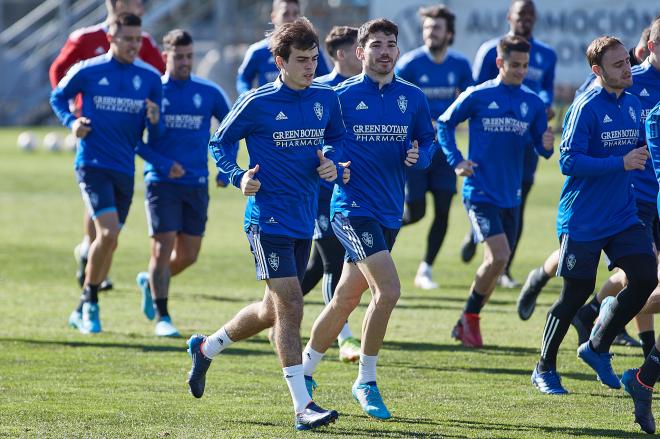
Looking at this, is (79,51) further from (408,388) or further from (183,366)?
(408,388)

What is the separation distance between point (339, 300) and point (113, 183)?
3238 mm

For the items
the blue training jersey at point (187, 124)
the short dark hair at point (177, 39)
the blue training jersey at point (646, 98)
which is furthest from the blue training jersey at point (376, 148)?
the blue training jersey at point (187, 124)

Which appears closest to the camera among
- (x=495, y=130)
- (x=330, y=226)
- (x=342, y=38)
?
(x=342, y=38)

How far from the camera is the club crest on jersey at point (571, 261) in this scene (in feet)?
25.0

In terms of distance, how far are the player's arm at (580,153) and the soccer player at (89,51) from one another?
489 cm

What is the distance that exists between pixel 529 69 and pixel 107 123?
14.8 feet

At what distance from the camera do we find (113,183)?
10281mm

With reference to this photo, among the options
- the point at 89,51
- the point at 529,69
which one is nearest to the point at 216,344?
the point at 89,51

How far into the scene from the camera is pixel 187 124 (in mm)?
10391

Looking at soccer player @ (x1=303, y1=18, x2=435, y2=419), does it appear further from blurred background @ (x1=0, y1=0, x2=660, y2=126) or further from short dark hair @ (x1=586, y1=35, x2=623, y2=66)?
blurred background @ (x1=0, y1=0, x2=660, y2=126)

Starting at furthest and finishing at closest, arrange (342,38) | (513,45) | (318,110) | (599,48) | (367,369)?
(513,45) → (342,38) → (599,48) → (367,369) → (318,110)

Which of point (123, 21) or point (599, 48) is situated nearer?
point (599, 48)

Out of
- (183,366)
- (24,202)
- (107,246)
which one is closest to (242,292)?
(107,246)

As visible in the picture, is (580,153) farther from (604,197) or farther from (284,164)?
(284,164)
